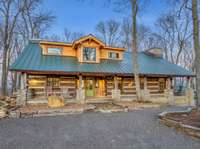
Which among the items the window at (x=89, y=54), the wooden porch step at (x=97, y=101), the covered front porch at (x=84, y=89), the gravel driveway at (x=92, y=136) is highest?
the window at (x=89, y=54)

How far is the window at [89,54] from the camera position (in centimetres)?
1548

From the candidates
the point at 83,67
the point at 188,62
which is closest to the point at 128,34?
the point at 188,62

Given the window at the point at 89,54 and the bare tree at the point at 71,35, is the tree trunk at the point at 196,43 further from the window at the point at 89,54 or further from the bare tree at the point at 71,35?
the bare tree at the point at 71,35

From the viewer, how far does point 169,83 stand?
1652 centimetres

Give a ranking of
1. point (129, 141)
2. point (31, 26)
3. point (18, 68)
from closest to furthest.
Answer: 1. point (129, 141)
2. point (18, 68)
3. point (31, 26)

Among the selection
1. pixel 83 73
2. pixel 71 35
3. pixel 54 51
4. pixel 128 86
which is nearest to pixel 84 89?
pixel 83 73

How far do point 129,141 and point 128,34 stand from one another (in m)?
29.1

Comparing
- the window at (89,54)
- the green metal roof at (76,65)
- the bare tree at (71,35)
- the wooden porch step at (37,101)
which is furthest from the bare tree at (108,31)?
the wooden porch step at (37,101)

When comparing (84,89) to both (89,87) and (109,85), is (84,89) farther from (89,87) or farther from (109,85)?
(109,85)

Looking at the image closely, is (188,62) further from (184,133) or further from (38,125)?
(38,125)

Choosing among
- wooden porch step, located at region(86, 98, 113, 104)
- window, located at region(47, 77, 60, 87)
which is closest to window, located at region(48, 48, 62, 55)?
window, located at region(47, 77, 60, 87)

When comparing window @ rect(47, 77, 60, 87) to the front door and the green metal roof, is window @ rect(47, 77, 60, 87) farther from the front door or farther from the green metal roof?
the front door

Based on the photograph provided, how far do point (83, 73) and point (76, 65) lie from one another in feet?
5.18

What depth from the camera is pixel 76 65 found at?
14.4m
